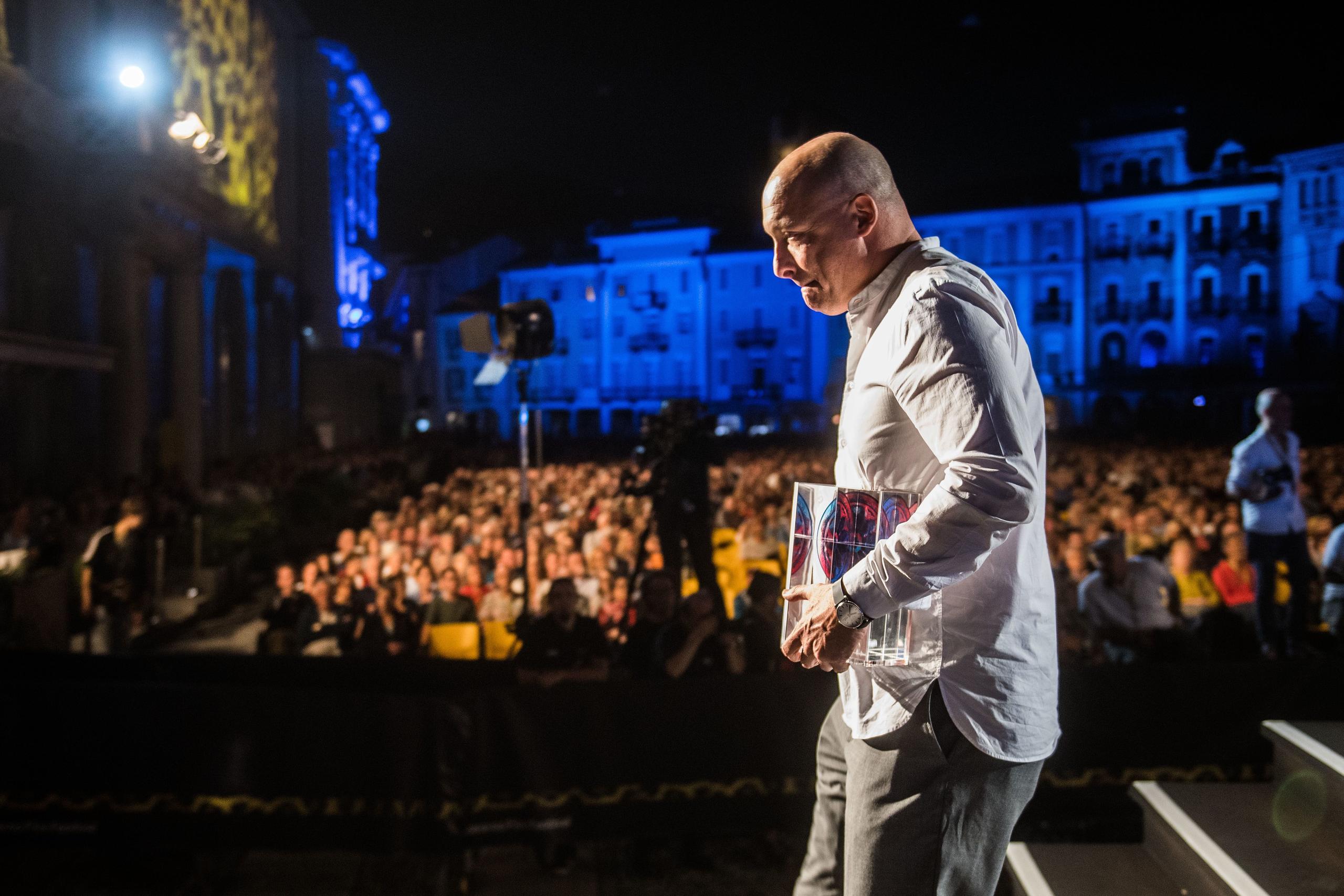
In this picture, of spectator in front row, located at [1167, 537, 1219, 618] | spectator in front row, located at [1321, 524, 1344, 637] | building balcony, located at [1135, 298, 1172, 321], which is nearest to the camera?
spectator in front row, located at [1321, 524, 1344, 637]

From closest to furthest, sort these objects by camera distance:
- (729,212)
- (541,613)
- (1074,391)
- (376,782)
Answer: (376,782) → (541,613) → (1074,391) → (729,212)

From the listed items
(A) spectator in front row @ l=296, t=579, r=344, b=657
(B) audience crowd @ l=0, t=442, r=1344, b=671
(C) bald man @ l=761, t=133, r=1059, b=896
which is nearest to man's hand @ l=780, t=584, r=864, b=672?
(C) bald man @ l=761, t=133, r=1059, b=896

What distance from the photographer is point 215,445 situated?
25.8 meters

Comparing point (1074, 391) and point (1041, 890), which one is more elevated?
point (1074, 391)

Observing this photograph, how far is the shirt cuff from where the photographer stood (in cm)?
155

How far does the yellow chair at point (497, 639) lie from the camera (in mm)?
6773

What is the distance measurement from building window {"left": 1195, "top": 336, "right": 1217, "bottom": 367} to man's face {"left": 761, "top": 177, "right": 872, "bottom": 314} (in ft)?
153

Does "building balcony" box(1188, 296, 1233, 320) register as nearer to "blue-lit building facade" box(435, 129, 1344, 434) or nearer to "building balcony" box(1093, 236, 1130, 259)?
"blue-lit building facade" box(435, 129, 1344, 434)

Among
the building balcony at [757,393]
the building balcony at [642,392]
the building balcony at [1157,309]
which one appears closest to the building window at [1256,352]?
the building balcony at [1157,309]

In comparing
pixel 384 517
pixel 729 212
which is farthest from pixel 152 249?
pixel 729 212

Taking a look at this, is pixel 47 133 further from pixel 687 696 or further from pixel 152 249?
pixel 687 696

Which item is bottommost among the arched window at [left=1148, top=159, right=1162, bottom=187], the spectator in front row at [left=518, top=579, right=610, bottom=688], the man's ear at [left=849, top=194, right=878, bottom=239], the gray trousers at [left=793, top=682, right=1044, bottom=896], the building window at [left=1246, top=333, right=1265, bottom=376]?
the spectator in front row at [left=518, top=579, right=610, bottom=688]

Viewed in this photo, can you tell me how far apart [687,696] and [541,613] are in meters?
2.04

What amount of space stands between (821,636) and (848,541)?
0.57 feet
